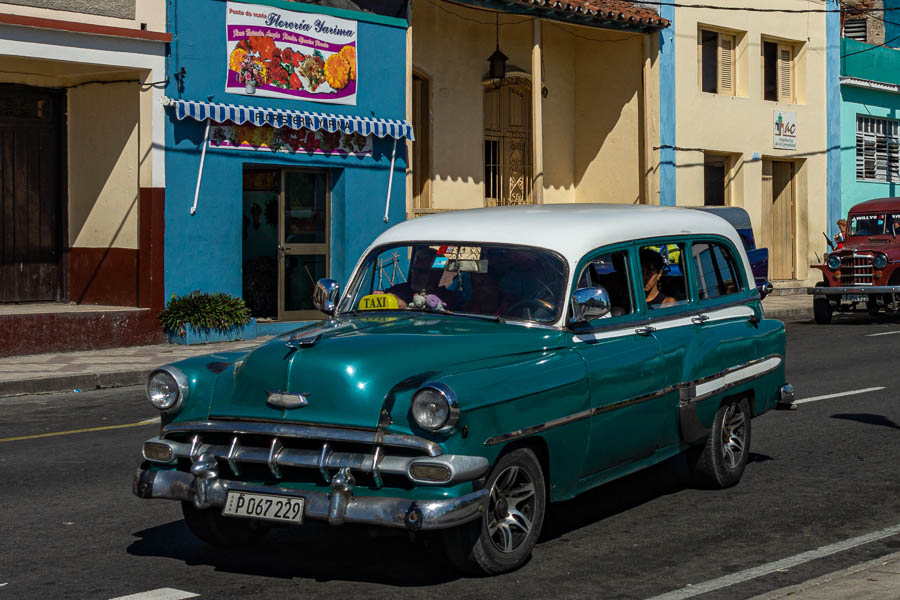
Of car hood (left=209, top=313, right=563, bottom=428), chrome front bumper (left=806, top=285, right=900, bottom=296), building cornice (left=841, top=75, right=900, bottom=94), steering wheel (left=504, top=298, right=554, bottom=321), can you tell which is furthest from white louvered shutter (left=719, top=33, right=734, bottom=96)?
car hood (left=209, top=313, right=563, bottom=428)

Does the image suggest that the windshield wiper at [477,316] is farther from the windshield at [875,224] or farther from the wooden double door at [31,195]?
the windshield at [875,224]

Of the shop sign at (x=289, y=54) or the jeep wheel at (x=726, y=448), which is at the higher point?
the shop sign at (x=289, y=54)

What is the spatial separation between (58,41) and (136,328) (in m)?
4.03

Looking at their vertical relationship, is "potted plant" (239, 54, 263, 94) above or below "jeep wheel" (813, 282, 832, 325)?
above

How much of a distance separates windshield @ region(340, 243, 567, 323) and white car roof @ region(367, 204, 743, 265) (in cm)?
8

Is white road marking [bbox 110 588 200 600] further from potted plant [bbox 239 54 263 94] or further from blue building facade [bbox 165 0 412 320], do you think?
potted plant [bbox 239 54 263 94]

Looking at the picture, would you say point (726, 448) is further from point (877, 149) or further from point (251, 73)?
point (877, 149)

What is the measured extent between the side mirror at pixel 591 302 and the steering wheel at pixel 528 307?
0.17 metres

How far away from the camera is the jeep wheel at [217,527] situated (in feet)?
20.8

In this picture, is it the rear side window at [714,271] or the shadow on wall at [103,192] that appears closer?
the rear side window at [714,271]

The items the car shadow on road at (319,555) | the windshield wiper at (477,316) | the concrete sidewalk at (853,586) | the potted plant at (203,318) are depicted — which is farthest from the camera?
the potted plant at (203,318)

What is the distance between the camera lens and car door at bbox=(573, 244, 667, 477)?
649 centimetres

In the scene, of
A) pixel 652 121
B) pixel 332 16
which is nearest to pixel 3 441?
pixel 332 16

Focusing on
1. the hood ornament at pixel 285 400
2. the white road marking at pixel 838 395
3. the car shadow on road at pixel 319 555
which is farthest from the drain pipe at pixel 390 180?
the hood ornament at pixel 285 400
